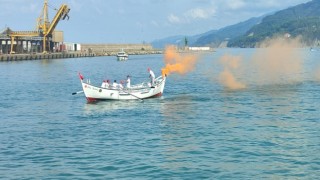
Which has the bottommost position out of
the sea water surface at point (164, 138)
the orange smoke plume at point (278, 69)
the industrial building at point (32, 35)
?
the sea water surface at point (164, 138)

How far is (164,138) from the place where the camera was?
1334 inches

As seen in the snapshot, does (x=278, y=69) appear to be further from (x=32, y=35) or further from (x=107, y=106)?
(x=32, y=35)

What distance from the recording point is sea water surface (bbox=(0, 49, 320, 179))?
26250 millimetres

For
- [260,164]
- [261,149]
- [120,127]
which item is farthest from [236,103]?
[260,164]

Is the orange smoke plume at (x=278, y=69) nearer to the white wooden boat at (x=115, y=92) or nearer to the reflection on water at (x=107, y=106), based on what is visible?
the white wooden boat at (x=115, y=92)

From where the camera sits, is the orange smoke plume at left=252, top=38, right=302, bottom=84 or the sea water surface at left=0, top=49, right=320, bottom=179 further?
the orange smoke plume at left=252, top=38, right=302, bottom=84

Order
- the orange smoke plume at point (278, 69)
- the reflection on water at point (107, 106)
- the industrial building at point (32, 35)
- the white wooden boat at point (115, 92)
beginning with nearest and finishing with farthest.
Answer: the reflection on water at point (107, 106)
the white wooden boat at point (115, 92)
the orange smoke plume at point (278, 69)
the industrial building at point (32, 35)

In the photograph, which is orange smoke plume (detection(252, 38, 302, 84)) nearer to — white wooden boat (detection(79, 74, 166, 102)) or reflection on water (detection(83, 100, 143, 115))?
white wooden boat (detection(79, 74, 166, 102))

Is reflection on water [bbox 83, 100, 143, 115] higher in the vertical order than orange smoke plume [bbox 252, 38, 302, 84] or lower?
lower

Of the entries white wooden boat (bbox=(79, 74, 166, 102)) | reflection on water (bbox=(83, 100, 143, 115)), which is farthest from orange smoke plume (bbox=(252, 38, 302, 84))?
reflection on water (bbox=(83, 100, 143, 115))

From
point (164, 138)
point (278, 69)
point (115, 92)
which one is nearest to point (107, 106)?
point (115, 92)

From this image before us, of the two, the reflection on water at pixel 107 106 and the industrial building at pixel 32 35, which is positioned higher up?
the industrial building at pixel 32 35

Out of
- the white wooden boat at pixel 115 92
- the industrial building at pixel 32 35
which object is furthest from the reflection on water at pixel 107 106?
the industrial building at pixel 32 35

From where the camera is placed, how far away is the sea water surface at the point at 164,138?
26250 mm
